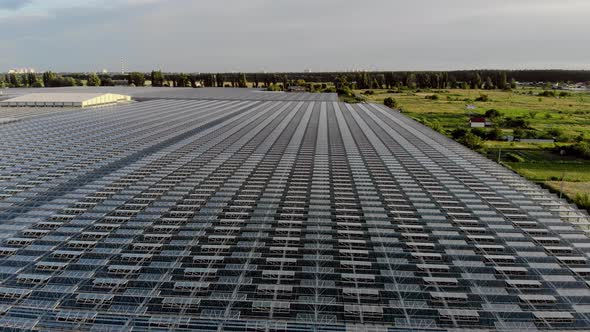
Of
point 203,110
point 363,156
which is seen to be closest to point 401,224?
point 363,156

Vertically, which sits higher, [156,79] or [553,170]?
[156,79]

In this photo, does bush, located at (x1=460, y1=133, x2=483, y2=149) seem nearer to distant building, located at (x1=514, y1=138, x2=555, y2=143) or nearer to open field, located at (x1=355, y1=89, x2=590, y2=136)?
distant building, located at (x1=514, y1=138, x2=555, y2=143)

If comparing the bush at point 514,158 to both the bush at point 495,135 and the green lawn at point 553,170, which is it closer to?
the green lawn at point 553,170

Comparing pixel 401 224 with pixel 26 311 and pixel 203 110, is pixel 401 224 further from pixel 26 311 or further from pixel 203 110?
pixel 203 110

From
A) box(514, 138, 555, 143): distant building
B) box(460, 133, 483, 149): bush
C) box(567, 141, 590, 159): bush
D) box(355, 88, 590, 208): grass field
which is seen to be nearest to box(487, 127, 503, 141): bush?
box(355, 88, 590, 208): grass field

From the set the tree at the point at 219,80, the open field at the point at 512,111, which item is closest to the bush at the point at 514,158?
the open field at the point at 512,111

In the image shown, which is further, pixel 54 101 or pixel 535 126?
pixel 535 126

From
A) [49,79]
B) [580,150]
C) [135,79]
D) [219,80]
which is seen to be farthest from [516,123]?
[49,79]

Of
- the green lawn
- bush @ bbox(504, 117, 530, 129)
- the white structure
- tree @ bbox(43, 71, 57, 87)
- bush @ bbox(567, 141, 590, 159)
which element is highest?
tree @ bbox(43, 71, 57, 87)

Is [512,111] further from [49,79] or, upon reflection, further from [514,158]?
[49,79]
